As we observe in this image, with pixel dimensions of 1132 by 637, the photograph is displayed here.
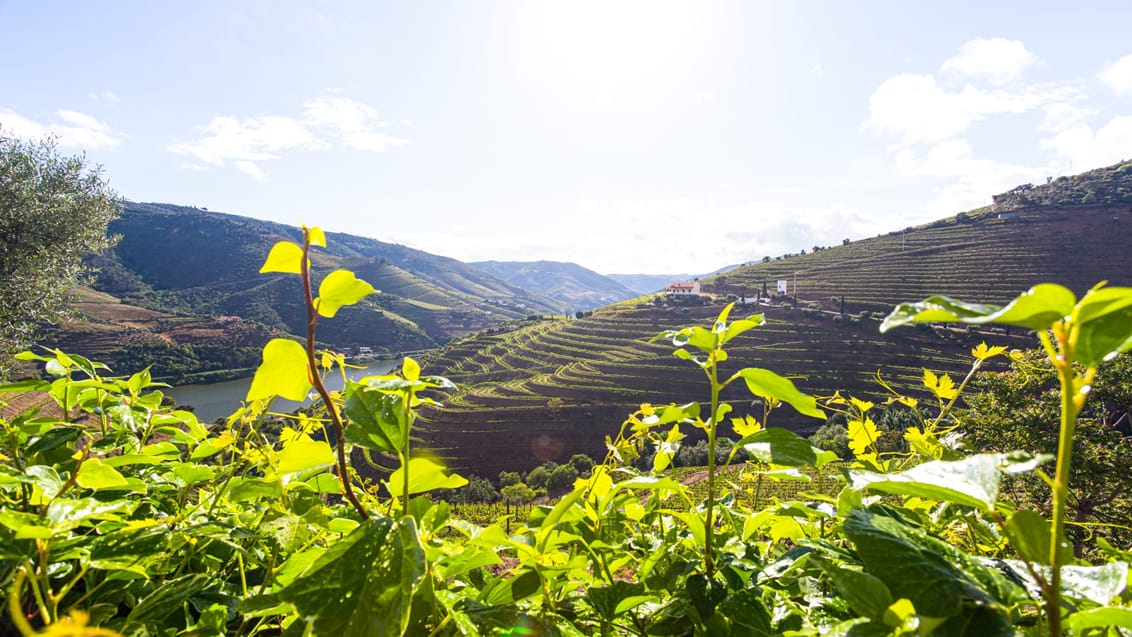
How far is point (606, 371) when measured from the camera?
4694cm

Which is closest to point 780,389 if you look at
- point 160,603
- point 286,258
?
point 286,258

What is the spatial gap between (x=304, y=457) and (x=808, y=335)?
52.7m

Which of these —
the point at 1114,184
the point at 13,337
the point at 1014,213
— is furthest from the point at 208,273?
the point at 1114,184

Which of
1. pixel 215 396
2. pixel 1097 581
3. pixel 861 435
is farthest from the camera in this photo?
pixel 215 396

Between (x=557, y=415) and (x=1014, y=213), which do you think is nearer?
(x=557, y=415)

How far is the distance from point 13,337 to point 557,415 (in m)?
34.1

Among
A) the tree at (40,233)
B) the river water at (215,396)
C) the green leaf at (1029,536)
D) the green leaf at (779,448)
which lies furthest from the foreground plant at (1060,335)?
the river water at (215,396)

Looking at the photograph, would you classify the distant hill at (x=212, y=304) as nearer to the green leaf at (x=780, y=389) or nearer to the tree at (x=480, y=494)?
the tree at (x=480, y=494)

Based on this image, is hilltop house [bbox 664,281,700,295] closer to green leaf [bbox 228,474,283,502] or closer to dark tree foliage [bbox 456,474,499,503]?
dark tree foliage [bbox 456,474,499,503]

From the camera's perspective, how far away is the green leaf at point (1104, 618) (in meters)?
0.37

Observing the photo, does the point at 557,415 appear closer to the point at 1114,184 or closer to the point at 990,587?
the point at 990,587

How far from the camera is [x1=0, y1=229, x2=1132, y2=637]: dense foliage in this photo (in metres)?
0.38

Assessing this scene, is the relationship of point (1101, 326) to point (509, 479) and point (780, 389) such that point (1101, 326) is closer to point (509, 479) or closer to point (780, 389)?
point (780, 389)

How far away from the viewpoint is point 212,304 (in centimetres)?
8806
